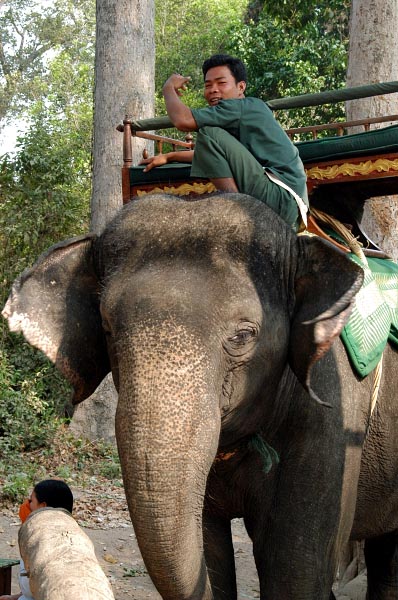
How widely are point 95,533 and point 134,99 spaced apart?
16.0ft

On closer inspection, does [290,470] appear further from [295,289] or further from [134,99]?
[134,99]

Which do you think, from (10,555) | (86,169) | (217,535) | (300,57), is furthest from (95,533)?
(300,57)

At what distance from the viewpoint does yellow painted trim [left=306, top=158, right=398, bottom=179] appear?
425 cm

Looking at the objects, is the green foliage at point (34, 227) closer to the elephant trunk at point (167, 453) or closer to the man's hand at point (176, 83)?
the man's hand at point (176, 83)

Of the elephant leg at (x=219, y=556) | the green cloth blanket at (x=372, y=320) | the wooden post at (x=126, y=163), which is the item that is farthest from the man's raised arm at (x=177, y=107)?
the elephant leg at (x=219, y=556)

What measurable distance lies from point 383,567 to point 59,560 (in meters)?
2.29

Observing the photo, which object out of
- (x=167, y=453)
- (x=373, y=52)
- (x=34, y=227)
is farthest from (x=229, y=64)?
(x=34, y=227)

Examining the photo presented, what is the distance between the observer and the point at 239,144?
340cm

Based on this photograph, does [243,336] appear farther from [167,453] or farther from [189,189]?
[189,189]

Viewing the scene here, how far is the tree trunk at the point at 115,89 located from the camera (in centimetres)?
1021

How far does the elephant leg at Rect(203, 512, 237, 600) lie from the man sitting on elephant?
134 centimetres

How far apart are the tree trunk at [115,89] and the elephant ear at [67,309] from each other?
672cm

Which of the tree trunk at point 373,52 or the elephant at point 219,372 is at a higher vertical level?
the tree trunk at point 373,52

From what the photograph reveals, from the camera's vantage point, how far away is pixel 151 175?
458cm
